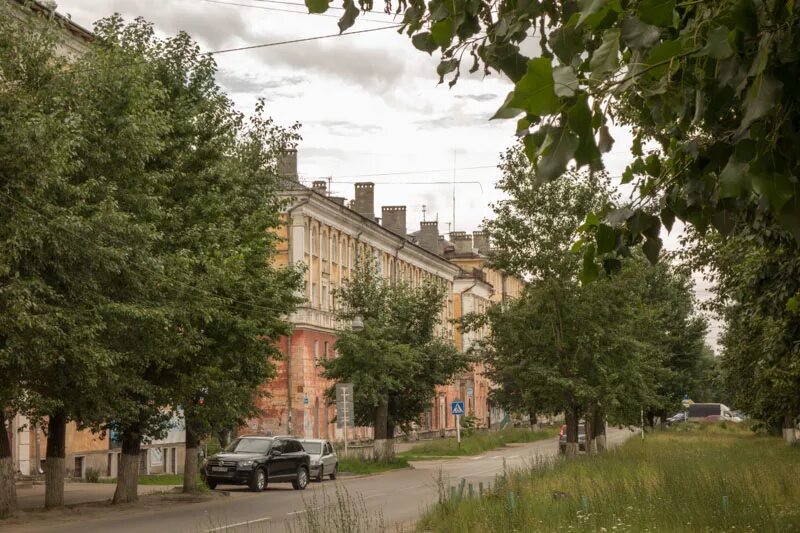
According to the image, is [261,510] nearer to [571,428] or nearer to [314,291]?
[571,428]

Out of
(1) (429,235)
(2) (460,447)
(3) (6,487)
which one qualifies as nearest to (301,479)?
(3) (6,487)

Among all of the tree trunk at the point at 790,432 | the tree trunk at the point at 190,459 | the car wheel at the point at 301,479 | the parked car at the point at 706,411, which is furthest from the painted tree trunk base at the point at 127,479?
the parked car at the point at 706,411

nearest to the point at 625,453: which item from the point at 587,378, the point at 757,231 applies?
the point at 587,378

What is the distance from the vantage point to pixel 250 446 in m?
36.0

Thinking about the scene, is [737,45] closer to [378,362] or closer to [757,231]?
[757,231]

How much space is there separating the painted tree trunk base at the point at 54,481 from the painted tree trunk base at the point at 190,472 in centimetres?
687

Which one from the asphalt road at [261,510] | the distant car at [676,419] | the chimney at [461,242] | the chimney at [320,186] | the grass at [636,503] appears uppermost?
the chimney at [461,242]

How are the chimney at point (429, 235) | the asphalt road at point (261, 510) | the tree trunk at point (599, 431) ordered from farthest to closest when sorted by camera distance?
the chimney at point (429, 235), the tree trunk at point (599, 431), the asphalt road at point (261, 510)

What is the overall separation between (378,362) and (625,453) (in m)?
14.4

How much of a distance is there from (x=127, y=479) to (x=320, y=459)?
1331 cm

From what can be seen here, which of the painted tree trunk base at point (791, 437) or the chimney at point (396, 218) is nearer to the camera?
the painted tree trunk base at point (791, 437)

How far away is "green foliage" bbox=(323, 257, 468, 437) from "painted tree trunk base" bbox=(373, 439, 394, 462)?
999mm

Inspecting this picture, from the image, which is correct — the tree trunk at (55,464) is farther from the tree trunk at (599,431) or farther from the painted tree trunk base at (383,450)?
the painted tree trunk base at (383,450)

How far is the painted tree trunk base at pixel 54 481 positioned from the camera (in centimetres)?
2445
